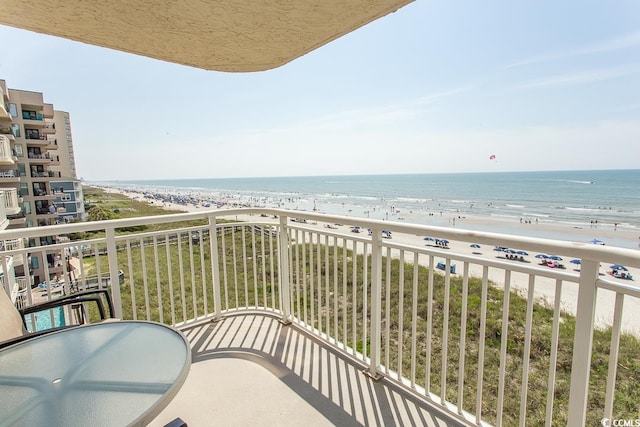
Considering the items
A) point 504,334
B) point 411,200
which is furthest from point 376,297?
point 411,200

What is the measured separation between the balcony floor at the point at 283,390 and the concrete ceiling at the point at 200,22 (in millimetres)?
2242

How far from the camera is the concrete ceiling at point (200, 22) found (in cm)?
146

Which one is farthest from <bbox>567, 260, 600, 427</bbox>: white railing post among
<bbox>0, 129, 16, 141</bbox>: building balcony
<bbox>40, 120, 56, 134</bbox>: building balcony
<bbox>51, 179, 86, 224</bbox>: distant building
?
<bbox>51, 179, 86, 224</bbox>: distant building

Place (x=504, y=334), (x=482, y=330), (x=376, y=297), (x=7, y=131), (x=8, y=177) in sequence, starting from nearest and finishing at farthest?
(x=504, y=334) → (x=482, y=330) → (x=376, y=297) → (x=8, y=177) → (x=7, y=131)

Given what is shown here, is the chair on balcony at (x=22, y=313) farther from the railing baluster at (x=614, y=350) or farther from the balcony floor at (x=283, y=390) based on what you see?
the railing baluster at (x=614, y=350)

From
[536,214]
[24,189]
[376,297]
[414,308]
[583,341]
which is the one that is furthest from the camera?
[536,214]

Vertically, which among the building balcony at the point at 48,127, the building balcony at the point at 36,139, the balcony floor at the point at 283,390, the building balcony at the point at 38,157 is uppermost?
the building balcony at the point at 48,127

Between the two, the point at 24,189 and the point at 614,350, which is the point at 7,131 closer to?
the point at 24,189

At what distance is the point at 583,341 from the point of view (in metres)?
1.16

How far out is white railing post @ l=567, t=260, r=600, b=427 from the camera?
1116 mm

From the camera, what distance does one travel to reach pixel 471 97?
2572 cm

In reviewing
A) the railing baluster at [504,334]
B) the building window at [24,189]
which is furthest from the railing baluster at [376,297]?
the building window at [24,189]

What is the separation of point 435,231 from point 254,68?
2050mm

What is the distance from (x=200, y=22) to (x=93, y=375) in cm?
177
